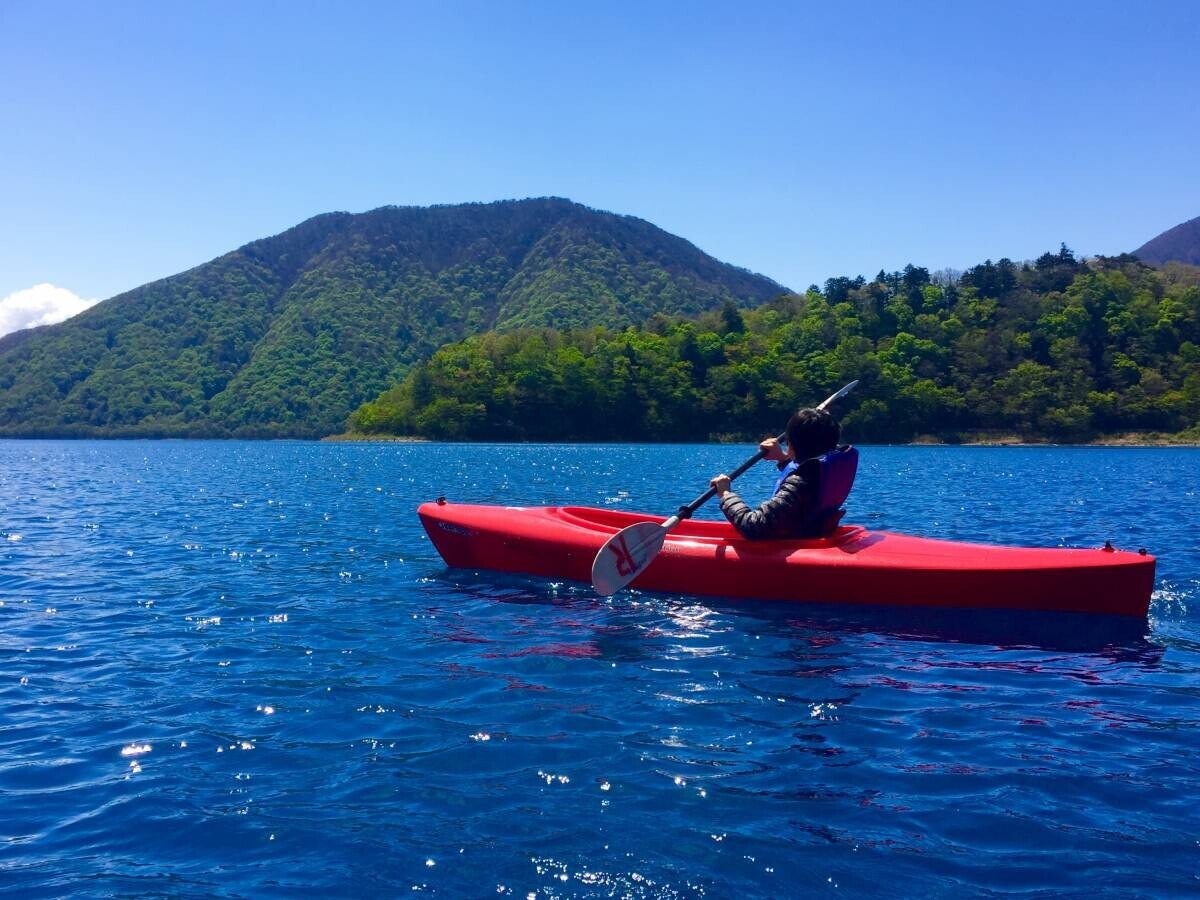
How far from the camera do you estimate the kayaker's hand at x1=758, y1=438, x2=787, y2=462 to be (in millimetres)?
10047

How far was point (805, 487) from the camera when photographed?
9734 millimetres

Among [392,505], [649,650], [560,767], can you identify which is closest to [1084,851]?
[560,767]

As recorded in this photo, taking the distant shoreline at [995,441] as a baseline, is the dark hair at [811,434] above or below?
Answer: above

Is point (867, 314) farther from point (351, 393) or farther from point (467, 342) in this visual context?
point (351, 393)

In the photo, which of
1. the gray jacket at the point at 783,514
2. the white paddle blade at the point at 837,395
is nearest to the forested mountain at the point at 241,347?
the white paddle blade at the point at 837,395

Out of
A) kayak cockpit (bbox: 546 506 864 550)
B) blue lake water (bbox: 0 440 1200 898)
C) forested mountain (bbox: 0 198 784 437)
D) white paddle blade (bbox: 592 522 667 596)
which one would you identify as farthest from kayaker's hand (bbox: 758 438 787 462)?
forested mountain (bbox: 0 198 784 437)

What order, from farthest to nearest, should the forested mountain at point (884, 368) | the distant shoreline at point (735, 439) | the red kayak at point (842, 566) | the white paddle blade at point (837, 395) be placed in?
the forested mountain at point (884, 368), the distant shoreline at point (735, 439), the white paddle blade at point (837, 395), the red kayak at point (842, 566)

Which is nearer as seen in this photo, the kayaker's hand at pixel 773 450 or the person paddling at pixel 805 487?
the person paddling at pixel 805 487

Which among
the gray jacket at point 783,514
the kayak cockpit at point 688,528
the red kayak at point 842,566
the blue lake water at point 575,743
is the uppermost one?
the gray jacket at point 783,514

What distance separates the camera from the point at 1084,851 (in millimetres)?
4309

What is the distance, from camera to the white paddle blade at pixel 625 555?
993cm

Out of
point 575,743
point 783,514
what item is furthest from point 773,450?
point 575,743

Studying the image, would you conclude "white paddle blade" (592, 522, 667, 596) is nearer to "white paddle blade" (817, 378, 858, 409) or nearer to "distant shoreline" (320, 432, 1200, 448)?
"white paddle blade" (817, 378, 858, 409)

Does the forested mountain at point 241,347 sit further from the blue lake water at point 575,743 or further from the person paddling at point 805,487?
the person paddling at point 805,487
